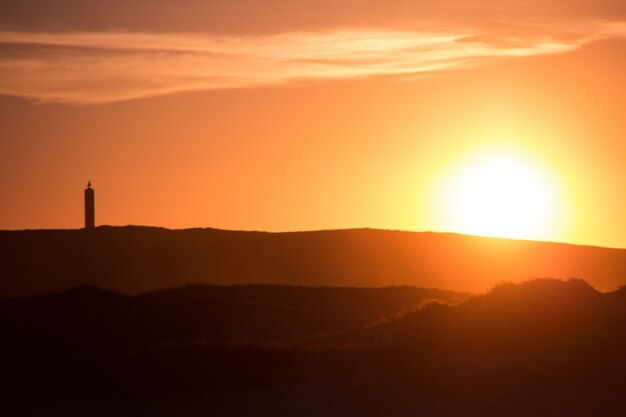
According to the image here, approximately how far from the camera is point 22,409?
17781 mm

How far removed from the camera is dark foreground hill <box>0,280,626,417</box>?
56.6 ft

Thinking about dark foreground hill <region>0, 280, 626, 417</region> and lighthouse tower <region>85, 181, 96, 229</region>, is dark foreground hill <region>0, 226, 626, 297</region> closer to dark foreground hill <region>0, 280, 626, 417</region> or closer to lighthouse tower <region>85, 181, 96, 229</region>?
lighthouse tower <region>85, 181, 96, 229</region>

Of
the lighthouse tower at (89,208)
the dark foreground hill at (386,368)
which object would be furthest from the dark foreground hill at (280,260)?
the dark foreground hill at (386,368)

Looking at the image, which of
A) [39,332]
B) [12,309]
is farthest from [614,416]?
[12,309]

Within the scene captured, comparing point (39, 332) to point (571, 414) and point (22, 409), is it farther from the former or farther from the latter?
point (571, 414)

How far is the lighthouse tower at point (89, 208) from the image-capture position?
4922 cm

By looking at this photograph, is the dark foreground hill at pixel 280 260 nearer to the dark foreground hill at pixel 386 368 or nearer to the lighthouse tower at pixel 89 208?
the lighthouse tower at pixel 89 208

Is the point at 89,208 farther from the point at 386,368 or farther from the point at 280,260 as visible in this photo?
the point at 386,368

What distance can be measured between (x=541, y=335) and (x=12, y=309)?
1519 centimetres

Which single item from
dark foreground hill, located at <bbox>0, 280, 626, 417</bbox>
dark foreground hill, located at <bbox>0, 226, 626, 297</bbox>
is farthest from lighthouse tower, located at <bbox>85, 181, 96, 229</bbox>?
dark foreground hill, located at <bbox>0, 280, 626, 417</bbox>

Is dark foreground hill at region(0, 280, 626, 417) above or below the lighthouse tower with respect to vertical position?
below

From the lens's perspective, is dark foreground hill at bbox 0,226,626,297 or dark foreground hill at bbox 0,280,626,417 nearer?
dark foreground hill at bbox 0,280,626,417

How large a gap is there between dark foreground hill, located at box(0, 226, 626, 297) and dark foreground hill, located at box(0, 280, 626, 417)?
21834 millimetres

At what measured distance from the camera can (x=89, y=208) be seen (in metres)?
50.1
